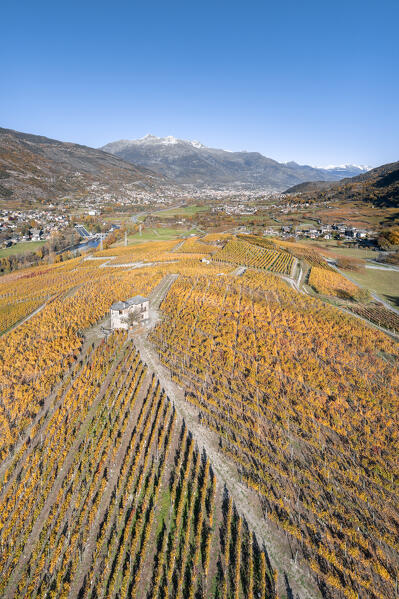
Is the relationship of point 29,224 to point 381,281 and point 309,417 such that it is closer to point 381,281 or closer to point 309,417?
point 309,417

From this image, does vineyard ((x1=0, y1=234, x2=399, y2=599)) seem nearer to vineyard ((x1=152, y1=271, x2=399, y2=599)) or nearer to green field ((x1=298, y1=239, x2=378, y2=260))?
vineyard ((x1=152, y1=271, x2=399, y2=599))

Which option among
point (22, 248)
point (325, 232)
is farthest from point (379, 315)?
point (22, 248)

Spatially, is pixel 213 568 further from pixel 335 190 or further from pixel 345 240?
pixel 335 190

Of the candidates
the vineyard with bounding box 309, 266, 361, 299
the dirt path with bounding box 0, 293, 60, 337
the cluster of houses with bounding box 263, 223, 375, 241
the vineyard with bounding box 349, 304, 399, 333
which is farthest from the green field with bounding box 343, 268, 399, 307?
the dirt path with bounding box 0, 293, 60, 337

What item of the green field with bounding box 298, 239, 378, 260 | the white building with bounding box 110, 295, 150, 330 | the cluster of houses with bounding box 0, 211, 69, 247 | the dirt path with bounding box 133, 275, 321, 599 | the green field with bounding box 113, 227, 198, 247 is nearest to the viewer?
the dirt path with bounding box 133, 275, 321, 599

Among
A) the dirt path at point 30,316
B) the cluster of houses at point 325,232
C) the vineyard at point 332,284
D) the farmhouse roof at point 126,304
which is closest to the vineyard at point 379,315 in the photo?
the vineyard at point 332,284

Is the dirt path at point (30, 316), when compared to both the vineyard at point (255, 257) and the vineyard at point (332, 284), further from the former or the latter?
the vineyard at point (332, 284)
